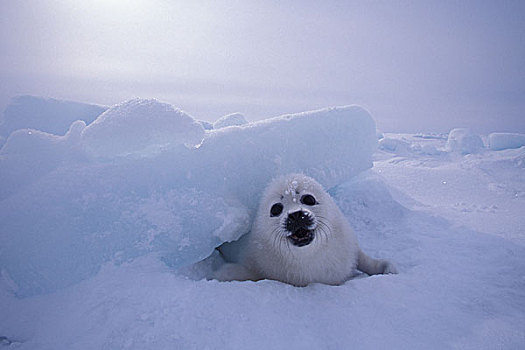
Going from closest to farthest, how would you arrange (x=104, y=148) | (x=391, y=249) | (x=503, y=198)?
(x=104, y=148) → (x=391, y=249) → (x=503, y=198)

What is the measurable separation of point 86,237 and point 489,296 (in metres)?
2.83

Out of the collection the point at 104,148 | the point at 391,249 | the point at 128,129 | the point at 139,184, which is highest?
the point at 128,129

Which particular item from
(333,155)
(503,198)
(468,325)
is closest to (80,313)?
(468,325)

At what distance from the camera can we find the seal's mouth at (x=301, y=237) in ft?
7.00

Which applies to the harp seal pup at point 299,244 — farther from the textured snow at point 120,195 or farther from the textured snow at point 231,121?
the textured snow at point 231,121

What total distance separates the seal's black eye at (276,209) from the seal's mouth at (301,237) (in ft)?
0.95

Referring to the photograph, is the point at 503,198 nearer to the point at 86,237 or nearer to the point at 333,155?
the point at 333,155

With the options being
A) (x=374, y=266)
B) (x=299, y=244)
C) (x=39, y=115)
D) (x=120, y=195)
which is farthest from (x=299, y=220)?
(x=39, y=115)

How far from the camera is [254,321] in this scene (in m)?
1.64

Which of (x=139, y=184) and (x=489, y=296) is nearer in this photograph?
(x=489, y=296)

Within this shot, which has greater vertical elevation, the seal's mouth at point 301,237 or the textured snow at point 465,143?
the seal's mouth at point 301,237

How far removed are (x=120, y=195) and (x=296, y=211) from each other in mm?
1431

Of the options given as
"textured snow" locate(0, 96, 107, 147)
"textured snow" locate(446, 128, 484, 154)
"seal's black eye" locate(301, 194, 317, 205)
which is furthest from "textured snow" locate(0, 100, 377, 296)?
"textured snow" locate(446, 128, 484, 154)

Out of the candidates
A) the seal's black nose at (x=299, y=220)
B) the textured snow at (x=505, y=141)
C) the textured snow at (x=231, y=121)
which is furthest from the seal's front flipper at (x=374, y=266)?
the textured snow at (x=505, y=141)
